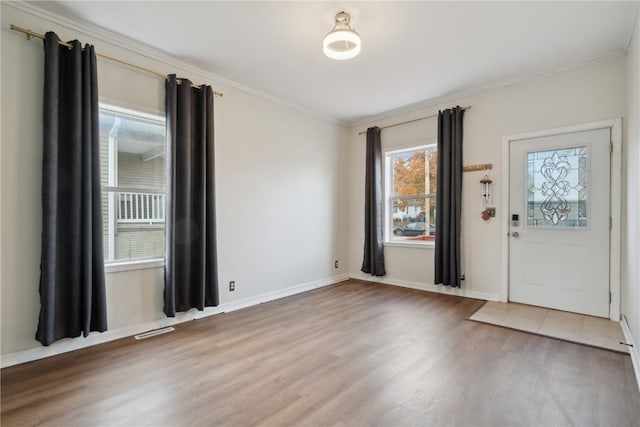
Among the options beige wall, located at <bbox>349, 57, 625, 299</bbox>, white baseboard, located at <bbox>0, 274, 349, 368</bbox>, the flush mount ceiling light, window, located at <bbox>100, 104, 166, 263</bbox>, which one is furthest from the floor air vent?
beige wall, located at <bbox>349, 57, 625, 299</bbox>

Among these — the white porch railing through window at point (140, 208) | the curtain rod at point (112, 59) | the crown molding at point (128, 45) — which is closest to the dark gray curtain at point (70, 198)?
the curtain rod at point (112, 59)

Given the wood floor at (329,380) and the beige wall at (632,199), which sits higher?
the beige wall at (632,199)

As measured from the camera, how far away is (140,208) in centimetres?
318

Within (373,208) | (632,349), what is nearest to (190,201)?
(373,208)

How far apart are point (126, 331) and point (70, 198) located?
4.35 ft

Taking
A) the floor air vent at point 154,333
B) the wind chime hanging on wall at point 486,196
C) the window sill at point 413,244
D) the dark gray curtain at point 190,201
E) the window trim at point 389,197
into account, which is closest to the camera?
the floor air vent at point 154,333

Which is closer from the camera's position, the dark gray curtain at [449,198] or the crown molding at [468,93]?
the crown molding at [468,93]

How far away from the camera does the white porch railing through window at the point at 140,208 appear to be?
306 centimetres

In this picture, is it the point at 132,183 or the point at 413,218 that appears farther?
the point at 413,218

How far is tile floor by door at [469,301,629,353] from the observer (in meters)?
2.83

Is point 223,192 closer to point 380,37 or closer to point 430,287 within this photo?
point 380,37

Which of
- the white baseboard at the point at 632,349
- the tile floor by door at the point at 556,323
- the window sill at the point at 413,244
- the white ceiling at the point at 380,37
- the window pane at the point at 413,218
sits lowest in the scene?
the tile floor by door at the point at 556,323

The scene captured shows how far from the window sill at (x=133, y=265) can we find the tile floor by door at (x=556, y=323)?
341 centimetres

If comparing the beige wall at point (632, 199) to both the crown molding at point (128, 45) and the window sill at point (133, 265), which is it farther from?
the window sill at point (133, 265)
